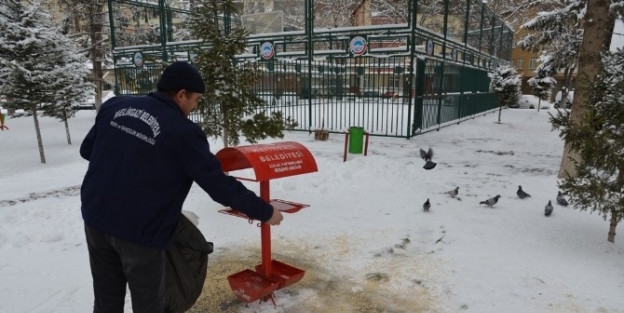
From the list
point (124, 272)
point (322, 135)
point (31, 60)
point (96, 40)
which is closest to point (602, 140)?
point (124, 272)

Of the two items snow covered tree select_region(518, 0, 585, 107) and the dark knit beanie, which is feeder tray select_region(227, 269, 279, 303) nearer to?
the dark knit beanie

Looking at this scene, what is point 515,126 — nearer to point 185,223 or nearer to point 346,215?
point 346,215

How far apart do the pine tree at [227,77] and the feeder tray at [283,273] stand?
2650mm

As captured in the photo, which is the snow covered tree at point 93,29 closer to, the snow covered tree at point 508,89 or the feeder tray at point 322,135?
the feeder tray at point 322,135

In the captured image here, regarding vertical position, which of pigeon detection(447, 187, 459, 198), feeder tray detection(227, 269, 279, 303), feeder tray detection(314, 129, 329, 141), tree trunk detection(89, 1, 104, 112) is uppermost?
tree trunk detection(89, 1, 104, 112)

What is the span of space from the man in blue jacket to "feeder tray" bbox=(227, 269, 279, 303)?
3.38 ft

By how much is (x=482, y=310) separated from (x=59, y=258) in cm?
431

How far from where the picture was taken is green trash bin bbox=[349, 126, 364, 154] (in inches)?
378

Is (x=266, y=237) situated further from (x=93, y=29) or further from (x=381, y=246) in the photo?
(x=93, y=29)

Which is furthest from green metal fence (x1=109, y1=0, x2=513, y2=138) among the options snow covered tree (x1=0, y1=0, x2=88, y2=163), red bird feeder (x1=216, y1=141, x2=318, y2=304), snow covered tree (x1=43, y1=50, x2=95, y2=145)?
red bird feeder (x1=216, y1=141, x2=318, y2=304)

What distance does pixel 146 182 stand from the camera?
7.05ft

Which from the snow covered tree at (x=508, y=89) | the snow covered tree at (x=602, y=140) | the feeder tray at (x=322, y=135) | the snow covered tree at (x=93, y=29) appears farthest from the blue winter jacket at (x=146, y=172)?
the snow covered tree at (x=508, y=89)

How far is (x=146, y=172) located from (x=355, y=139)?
7.84 metres

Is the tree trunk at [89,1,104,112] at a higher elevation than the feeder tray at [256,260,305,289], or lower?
higher
